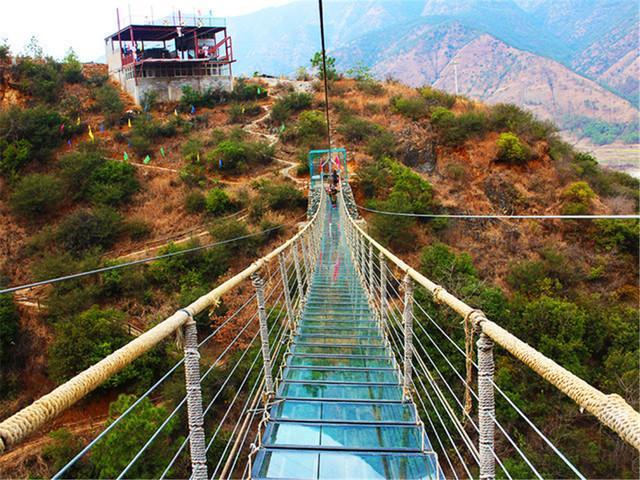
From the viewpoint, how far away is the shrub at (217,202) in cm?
1398

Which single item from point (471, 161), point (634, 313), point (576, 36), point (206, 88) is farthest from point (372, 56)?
point (634, 313)

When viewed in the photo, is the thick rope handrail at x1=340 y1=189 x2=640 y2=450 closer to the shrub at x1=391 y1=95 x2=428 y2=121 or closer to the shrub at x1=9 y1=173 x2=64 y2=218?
the shrub at x1=9 y1=173 x2=64 y2=218

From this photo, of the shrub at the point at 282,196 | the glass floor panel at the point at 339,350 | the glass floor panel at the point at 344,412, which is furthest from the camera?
the shrub at the point at 282,196

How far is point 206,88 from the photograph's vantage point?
22891 millimetres

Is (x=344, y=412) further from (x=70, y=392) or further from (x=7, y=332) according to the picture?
(x=7, y=332)

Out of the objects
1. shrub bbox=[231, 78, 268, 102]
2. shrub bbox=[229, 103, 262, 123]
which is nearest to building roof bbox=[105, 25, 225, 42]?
shrub bbox=[231, 78, 268, 102]

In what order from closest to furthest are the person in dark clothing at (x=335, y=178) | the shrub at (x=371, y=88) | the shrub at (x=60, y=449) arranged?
1. the shrub at (x=60, y=449)
2. the person in dark clothing at (x=335, y=178)
3. the shrub at (x=371, y=88)

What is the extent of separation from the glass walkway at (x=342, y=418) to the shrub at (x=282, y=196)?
10.4 meters

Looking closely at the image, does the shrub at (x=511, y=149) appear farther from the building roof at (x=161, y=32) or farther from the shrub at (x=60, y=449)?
the building roof at (x=161, y=32)

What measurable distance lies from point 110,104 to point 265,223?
40.5 ft

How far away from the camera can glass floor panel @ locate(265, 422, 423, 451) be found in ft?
6.31

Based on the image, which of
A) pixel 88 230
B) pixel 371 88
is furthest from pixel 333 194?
pixel 371 88

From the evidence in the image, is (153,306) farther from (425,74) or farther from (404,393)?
(425,74)

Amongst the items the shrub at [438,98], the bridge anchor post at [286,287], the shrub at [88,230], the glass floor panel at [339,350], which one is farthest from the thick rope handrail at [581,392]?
the shrub at [438,98]
